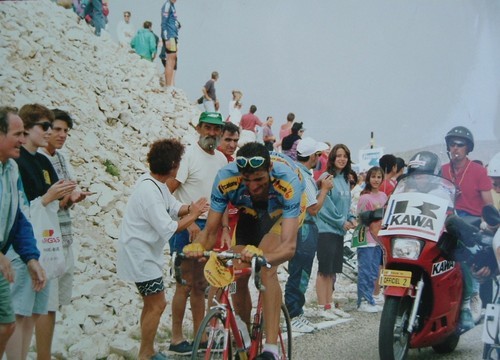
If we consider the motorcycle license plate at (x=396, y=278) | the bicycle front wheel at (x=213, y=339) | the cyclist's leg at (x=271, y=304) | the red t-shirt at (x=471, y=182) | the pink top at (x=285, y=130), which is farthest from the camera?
the pink top at (x=285, y=130)

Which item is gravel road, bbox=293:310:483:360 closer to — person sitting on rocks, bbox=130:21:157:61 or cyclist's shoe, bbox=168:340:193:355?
cyclist's shoe, bbox=168:340:193:355

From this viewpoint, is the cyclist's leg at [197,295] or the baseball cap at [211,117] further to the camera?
the baseball cap at [211,117]

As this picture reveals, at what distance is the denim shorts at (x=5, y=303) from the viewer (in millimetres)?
3008

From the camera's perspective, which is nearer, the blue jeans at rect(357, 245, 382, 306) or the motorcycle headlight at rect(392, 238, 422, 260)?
the motorcycle headlight at rect(392, 238, 422, 260)

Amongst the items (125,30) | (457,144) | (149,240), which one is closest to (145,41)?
(125,30)

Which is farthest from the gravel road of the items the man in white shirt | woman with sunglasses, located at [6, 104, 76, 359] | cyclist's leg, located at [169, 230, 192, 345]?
the man in white shirt

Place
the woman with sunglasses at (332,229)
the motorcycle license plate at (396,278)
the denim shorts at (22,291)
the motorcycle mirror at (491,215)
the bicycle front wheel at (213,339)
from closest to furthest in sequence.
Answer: the bicycle front wheel at (213,339)
the denim shorts at (22,291)
the motorcycle license plate at (396,278)
the motorcycle mirror at (491,215)
the woman with sunglasses at (332,229)

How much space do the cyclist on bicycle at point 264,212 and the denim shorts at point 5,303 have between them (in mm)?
881

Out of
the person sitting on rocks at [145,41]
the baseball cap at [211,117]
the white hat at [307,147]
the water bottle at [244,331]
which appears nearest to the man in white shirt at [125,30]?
the person sitting on rocks at [145,41]

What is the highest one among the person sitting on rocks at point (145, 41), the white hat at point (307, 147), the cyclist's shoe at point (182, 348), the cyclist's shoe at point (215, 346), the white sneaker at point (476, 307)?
the person sitting on rocks at point (145, 41)

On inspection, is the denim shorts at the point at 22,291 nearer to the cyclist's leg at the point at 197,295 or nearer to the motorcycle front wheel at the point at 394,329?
the cyclist's leg at the point at 197,295

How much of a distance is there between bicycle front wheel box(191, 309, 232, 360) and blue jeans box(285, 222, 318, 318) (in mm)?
1801

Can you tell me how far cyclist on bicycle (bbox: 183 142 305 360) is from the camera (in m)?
3.48

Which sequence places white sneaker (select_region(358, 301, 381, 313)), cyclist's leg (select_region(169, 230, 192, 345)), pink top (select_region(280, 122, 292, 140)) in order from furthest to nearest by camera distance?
white sneaker (select_region(358, 301, 381, 313))
pink top (select_region(280, 122, 292, 140))
cyclist's leg (select_region(169, 230, 192, 345))
